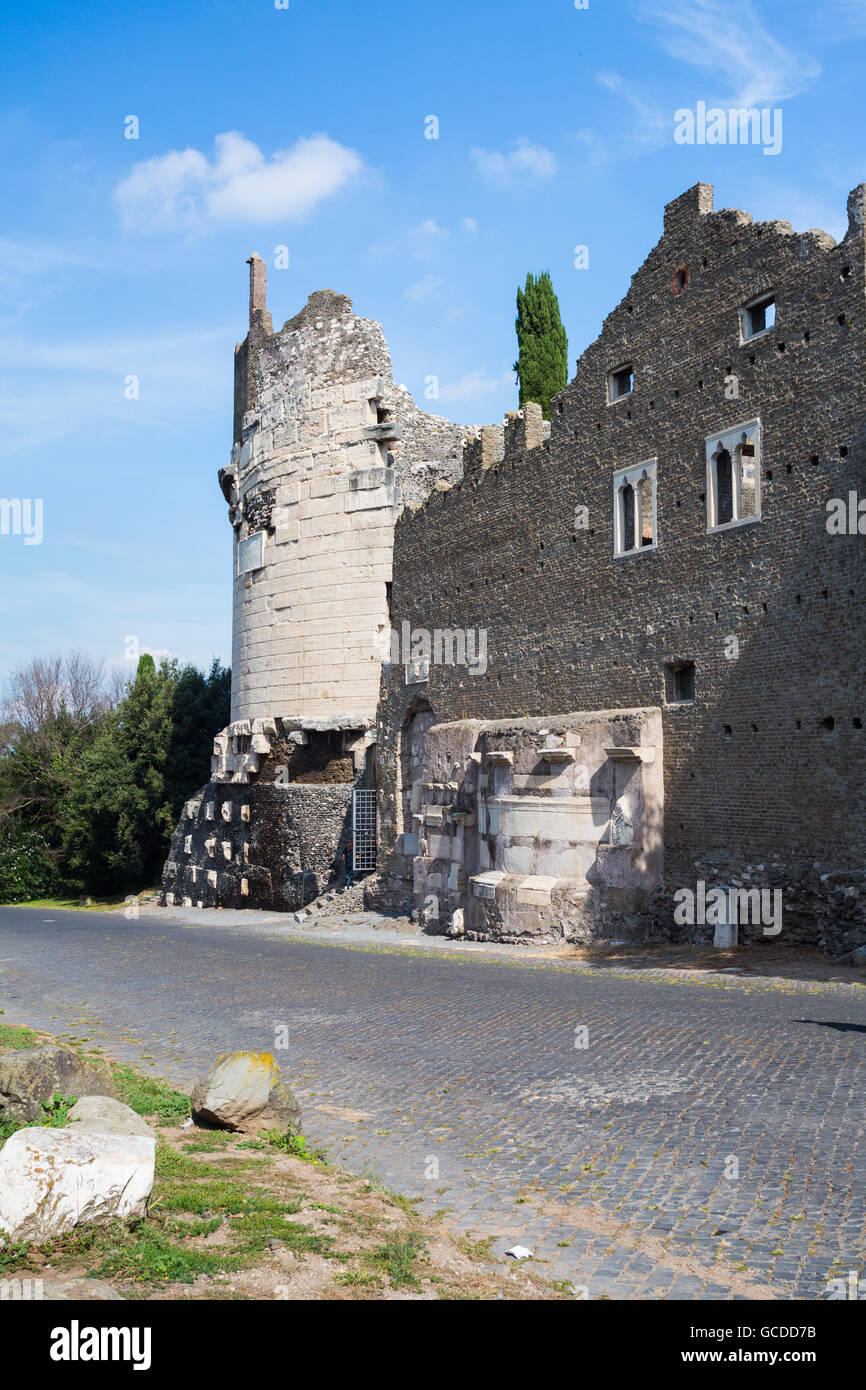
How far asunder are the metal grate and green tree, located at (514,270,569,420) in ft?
46.4

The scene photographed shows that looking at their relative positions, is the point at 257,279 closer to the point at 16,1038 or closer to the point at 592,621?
the point at 592,621

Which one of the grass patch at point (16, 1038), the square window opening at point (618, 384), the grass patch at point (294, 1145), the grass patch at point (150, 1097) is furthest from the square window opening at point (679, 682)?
the grass patch at point (294, 1145)

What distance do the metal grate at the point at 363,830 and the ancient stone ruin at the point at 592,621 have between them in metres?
0.08

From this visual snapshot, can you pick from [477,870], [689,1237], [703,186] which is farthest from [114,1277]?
[703,186]

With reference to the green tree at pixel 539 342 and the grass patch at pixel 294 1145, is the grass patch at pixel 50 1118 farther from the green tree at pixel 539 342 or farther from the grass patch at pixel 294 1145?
the green tree at pixel 539 342

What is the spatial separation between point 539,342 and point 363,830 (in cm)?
1712

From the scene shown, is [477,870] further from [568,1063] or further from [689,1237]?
[689,1237]

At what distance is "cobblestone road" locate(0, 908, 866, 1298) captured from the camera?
235 inches

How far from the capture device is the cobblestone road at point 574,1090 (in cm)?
597

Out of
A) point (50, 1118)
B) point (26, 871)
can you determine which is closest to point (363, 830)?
point (50, 1118)

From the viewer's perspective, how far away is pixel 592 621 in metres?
22.4

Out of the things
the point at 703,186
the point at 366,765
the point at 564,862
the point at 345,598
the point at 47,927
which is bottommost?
the point at 47,927

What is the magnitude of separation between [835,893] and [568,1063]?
8.10m
